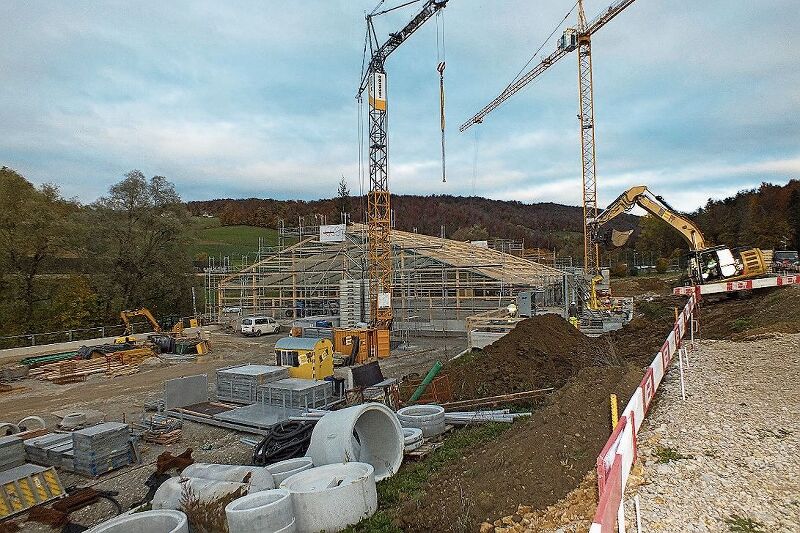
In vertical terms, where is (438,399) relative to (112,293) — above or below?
below

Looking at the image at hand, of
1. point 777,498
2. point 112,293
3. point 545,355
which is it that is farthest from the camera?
point 112,293

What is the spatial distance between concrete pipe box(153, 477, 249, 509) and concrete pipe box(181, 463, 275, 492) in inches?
6.4

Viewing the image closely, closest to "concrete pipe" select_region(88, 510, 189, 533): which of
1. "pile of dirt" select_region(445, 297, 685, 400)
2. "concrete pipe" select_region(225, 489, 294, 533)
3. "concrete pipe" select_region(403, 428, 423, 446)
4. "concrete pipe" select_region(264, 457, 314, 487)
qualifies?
"concrete pipe" select_region(225, 489, 294, 533)

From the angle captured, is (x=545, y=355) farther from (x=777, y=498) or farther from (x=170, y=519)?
(x=170, y=519)

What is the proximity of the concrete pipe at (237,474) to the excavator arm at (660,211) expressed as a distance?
19.9m

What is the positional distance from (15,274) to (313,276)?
52.3ft

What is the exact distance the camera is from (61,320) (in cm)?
2920

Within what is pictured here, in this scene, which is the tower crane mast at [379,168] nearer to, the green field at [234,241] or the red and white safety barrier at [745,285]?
the red and white safety barrier at [745,285]

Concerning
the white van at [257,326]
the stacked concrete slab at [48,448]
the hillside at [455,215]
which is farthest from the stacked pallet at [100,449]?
the hillside at [455,215]

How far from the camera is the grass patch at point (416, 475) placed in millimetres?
6098

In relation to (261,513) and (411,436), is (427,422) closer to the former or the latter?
(411,436)

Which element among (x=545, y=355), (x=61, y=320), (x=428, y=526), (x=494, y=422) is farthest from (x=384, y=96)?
(x=428, y=526)

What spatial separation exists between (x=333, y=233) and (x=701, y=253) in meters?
18.8

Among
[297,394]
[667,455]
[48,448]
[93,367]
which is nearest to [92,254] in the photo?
[93,367]
